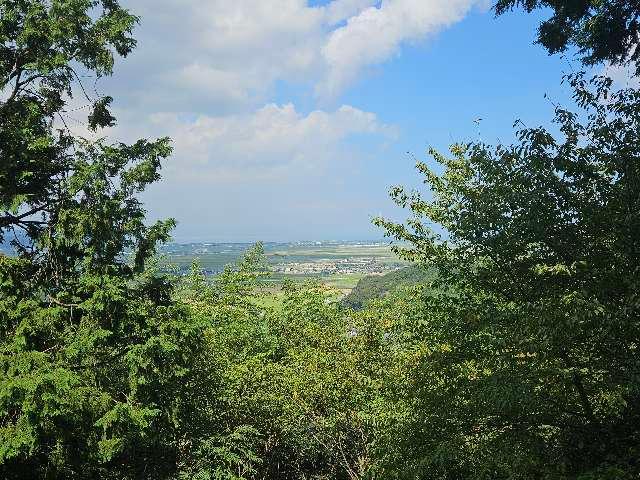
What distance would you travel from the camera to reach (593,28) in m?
8.77

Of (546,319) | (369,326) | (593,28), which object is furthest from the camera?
(369,326)

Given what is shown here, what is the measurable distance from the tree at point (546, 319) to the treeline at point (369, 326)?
0.03 meters

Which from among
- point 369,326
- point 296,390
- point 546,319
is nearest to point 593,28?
point 546,319

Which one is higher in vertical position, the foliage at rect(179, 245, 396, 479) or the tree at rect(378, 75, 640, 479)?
the tree at rect(378, 75, 640, 479)

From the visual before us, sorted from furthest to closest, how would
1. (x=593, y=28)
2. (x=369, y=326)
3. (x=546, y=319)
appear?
(x=369, y=326), (x=593, y=28), (x=546, y=319)

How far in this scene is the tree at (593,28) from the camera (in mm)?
8820

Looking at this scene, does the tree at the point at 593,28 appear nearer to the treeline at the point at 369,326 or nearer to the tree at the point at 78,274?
the treeline at the point at 369,326

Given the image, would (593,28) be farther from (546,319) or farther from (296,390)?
(296,390)

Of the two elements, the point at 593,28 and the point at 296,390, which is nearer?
the point at 593,28

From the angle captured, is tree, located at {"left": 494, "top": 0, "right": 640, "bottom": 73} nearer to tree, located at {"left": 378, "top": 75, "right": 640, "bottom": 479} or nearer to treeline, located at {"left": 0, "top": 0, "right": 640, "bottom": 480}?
treeline, located at {"left": 0, "top": 0, "right": 640, "bottom": 480}

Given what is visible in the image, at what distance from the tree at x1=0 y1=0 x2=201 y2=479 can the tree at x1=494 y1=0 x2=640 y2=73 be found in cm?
884

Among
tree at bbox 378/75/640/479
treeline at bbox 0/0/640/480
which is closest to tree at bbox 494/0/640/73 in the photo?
treeline at bbox 0/0/640/480

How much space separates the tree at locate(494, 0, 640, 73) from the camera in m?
8.82

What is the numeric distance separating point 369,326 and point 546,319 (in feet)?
29.8
